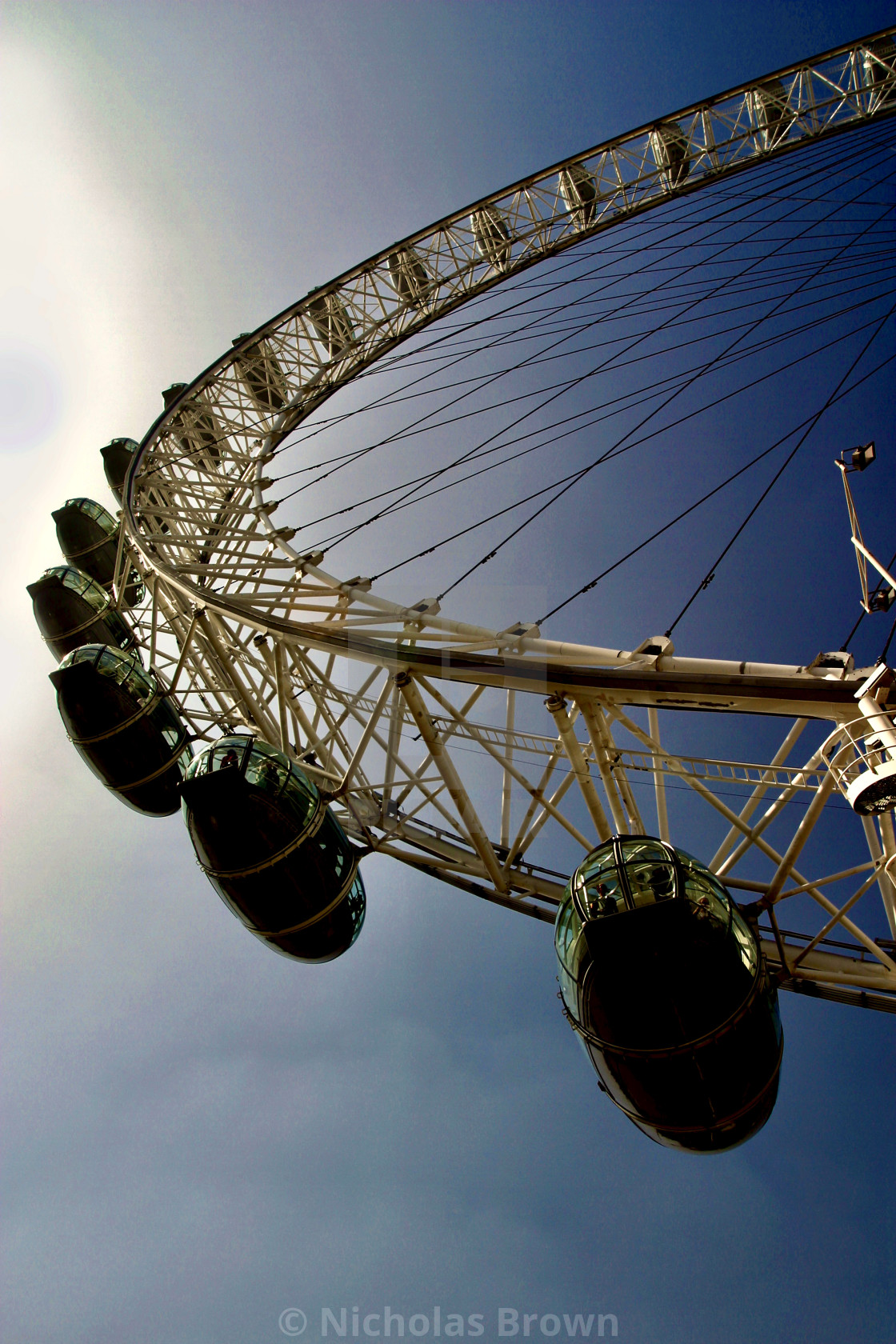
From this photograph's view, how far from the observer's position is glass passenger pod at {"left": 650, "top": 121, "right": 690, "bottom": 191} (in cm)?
2148

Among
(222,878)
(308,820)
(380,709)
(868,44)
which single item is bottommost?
(222,878)

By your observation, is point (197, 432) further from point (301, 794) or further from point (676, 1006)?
point (676, 1006)

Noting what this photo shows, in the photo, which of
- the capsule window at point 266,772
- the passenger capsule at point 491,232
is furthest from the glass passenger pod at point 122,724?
the passenger capsule at point 491,232

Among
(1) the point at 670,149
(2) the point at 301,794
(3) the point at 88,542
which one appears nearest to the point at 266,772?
(2) the point at 301,794

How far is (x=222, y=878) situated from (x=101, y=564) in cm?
1638

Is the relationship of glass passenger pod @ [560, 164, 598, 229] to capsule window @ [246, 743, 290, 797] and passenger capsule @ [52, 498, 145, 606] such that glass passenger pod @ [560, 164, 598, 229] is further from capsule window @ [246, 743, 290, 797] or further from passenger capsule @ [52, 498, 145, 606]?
capsule window @ [246, 743, 290, 797]

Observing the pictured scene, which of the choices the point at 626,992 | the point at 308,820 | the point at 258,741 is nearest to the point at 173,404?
the point at 258,741

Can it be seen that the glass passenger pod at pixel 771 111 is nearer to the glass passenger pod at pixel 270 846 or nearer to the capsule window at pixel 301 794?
the capsule window at pixel 301 794

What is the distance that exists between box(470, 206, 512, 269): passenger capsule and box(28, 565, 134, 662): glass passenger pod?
48.4ft

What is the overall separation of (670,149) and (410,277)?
7939 millimetres

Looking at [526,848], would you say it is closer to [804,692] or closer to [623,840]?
[623,840]

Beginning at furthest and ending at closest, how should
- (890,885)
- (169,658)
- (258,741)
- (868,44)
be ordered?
(868,44), (169,658), (258,741), (890,885)

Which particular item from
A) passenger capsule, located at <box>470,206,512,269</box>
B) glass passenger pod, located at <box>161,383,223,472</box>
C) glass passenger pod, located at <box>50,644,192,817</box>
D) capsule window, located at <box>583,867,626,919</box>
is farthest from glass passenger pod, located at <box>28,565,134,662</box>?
capsule window, located at <box>583,867,626,919</box>

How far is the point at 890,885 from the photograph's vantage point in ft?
30.2
